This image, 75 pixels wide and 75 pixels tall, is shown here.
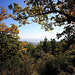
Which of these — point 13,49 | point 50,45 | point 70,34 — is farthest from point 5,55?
point 50,45

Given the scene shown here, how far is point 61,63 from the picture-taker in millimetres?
6914

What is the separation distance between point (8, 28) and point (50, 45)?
2237cm

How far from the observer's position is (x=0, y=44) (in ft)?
20.6

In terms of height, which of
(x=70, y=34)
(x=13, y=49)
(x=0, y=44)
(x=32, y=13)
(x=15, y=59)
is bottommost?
(x=15, y=59)

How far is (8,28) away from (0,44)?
2.11 meters

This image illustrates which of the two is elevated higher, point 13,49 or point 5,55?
point 13,49

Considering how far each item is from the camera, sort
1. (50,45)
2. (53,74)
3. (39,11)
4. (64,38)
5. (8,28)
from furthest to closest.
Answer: (50,45)
(8,28)
(53,74)
(39,11)
(64,38)

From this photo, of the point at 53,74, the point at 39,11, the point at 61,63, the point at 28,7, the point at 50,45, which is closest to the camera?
the point at 39,11

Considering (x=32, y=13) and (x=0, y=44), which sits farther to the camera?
(x=0, y=44)

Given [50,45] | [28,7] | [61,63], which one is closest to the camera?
[28,7]

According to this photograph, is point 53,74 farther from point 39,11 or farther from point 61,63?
point 39,11

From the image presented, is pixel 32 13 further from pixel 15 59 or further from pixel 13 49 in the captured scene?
pixel 15 59

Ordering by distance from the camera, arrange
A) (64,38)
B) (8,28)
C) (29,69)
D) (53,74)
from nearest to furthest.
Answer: (64,38), (29,69), (53,74), (8,28)

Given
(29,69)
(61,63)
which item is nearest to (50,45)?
(61,63)
